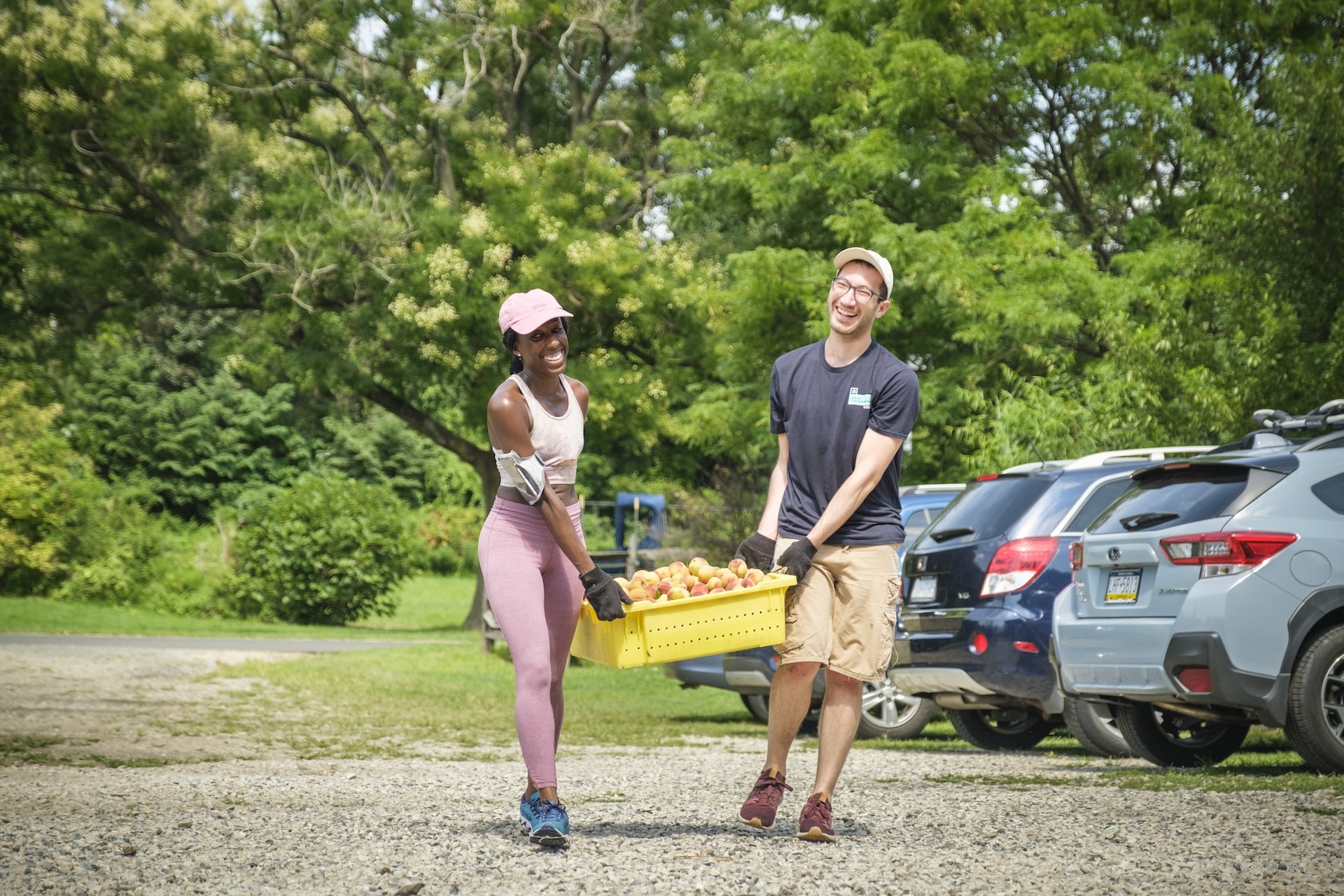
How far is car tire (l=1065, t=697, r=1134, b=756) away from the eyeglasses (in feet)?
15.9

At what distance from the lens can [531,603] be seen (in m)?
5.73

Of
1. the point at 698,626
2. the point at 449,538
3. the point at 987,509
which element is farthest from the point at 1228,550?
the point at 449,538

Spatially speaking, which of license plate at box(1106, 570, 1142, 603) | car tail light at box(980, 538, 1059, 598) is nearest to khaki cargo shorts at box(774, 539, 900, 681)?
license plate at box(1106, 570, 1142, 603)

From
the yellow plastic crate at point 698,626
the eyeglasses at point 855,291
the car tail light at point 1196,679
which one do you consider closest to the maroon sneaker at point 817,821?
the yellow plastic crate at point 698,626

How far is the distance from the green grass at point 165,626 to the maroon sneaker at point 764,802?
2021cm

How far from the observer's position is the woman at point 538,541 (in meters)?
5.60

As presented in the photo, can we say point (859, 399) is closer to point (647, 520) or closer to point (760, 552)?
point (760, 552)

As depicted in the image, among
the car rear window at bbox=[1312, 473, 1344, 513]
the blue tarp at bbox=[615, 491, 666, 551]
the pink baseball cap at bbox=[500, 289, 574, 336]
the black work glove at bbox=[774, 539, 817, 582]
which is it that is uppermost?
the blue tarp at bbox=[615, 491, 666, 551]

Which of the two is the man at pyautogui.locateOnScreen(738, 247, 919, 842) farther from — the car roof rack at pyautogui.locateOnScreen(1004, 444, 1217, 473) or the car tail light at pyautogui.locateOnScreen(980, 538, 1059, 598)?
the car roof rack at pyautogui.locateOnScreen(1004, 444, 1217, 473)

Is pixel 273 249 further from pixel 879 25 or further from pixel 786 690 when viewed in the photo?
pixel 786 690

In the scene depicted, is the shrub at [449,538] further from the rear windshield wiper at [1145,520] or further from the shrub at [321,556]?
the rear windshield wiper at [1145,520]

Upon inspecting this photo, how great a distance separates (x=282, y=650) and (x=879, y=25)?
13174 mm

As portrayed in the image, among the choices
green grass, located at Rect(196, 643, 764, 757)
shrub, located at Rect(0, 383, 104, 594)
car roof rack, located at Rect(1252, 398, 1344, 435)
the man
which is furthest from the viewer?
shrub, located at Rect(0, 383, 104, 594)

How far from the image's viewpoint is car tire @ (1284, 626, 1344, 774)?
25.7ft
